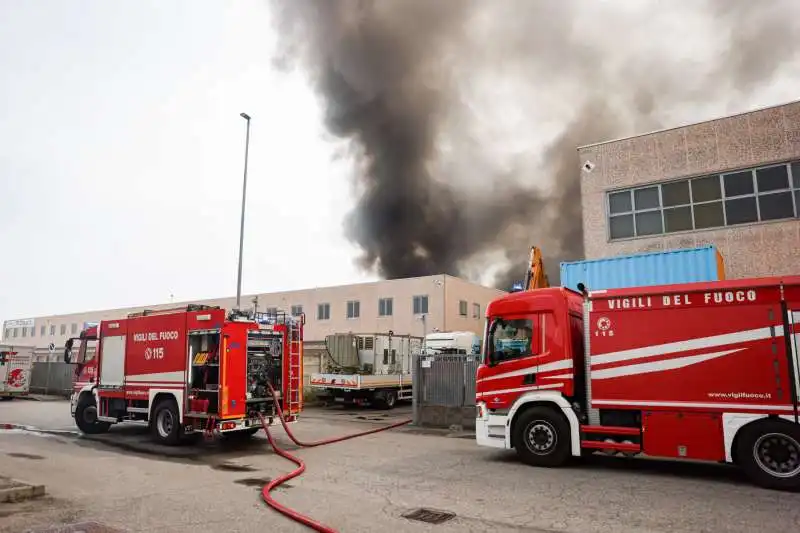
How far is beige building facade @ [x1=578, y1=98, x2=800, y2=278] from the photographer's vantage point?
15651 mm

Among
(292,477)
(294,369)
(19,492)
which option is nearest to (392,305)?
(294,369)

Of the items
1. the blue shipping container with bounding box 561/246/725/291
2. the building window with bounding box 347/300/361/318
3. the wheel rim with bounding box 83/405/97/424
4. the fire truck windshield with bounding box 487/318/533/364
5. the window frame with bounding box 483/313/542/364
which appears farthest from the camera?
the building window with bounding box 347/300/361/318

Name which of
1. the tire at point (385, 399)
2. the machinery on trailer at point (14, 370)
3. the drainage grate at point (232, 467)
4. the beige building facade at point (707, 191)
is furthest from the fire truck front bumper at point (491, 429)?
the machinery on trailer at point (14, 370)

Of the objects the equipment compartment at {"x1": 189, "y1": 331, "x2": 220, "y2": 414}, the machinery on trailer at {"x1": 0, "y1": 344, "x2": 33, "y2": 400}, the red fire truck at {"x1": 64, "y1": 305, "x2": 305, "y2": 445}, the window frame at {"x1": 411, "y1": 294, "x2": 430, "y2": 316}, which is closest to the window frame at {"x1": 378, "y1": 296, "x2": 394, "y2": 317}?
Answer: the window frame at {"x1": 411, "y1": 294, "x2": 430, "y2": 316}

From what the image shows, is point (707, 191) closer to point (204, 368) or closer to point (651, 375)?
point (651, 375)

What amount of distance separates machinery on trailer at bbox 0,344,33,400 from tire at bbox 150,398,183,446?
1979cm

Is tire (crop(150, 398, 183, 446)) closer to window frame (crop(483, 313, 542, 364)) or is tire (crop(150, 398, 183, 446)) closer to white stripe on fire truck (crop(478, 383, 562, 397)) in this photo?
white stripe on fire truck (crop(478, 383, 562, 397))

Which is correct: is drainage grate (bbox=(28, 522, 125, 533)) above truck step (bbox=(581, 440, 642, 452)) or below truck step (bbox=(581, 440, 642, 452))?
below

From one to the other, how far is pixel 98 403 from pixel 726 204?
58.9 feet

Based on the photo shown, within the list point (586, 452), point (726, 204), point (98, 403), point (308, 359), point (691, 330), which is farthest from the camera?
point (308, 359)

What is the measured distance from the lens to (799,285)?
313 inches

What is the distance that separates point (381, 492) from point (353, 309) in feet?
113

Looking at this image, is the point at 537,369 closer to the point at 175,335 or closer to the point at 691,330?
the point at 691,330

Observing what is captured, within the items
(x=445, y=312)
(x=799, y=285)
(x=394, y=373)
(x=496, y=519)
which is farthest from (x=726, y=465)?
(x=445, y=312)
